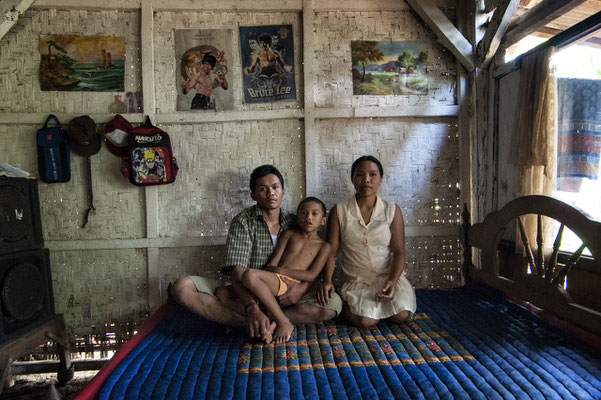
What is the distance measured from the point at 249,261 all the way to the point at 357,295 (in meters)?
0.80

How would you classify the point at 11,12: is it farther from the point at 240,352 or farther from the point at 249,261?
the point at 240,352

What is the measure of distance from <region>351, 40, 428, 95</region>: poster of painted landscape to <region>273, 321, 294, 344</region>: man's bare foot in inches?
79.8

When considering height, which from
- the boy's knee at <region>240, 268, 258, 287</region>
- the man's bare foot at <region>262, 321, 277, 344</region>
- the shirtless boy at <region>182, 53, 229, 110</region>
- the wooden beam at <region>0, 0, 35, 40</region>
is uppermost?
the wooden beam at <region>0, 0, 35, 40</region>

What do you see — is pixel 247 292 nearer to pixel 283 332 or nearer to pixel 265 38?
pixel 283 332

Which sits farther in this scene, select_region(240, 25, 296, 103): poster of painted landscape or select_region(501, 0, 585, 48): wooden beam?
select_region(240, 25, 296, 103): poster of painted landscape

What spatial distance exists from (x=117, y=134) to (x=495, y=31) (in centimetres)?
306

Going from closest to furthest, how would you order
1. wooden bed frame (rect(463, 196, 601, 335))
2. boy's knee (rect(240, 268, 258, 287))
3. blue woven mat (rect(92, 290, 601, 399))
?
blue woven mat (rect(92, 290, 601, 399))
wooden bed frame (rect(463, 196, 601, 335))
boy's knee (rect(240, 268, 258, 287))

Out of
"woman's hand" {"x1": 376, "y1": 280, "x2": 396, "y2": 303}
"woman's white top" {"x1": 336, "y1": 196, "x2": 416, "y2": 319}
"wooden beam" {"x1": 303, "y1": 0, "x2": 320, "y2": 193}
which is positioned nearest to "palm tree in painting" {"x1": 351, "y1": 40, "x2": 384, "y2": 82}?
"wooden beam" {"x1": 303, "y1": 0, "x2": 320, "y2": 193}

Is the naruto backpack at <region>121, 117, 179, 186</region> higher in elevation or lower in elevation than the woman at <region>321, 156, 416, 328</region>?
higher

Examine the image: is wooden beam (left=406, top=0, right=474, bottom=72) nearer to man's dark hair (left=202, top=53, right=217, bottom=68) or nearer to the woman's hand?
man's dark hair (left=202, top=53, right=217, bottom=68)

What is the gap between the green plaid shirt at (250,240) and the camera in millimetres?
2572

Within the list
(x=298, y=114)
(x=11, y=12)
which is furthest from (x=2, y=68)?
(x=298, y=114)

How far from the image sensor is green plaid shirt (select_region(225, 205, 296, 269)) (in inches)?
101

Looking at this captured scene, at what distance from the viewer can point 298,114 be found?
3174mm
